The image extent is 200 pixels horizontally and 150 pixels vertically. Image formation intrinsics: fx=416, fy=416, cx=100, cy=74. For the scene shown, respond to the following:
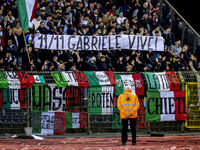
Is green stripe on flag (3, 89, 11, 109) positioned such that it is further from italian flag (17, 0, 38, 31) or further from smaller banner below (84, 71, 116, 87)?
italian flag (17, 0, 38, 31)

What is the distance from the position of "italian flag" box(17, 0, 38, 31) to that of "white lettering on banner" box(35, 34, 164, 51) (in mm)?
1335

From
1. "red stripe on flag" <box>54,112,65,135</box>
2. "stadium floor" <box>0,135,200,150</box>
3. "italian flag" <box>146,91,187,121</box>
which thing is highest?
"italian flag" <box>146,91,187,121</box>

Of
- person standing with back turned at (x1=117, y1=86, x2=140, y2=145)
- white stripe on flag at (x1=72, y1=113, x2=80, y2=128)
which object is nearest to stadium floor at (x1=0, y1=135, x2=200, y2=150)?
person standing with back turned at (x1=117, y1=86, x2=140, y2=145)

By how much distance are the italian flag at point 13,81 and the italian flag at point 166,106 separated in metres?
4.74

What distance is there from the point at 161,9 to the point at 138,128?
982cm

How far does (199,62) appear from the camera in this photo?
22391mm

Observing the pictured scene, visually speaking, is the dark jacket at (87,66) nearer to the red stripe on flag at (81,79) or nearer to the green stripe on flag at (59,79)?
the red stripe on flag at (81,79)

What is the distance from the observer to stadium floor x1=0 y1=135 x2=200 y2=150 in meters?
11.9

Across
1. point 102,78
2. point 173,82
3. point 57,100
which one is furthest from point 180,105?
point 57,100

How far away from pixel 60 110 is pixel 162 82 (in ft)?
13.7

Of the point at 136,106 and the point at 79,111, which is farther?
the point at 79,111

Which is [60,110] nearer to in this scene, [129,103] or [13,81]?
[13,81]

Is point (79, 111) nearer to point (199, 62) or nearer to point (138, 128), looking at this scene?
point (138, 128)

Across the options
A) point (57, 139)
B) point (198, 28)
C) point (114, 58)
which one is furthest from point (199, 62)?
point (57, 139)
